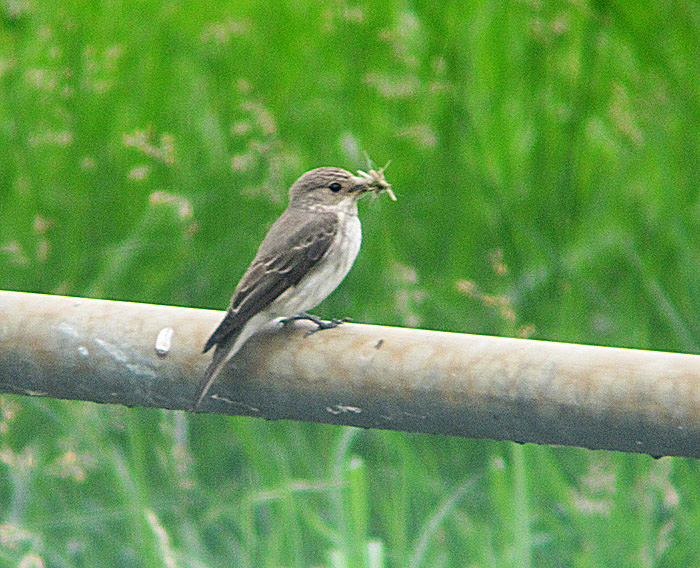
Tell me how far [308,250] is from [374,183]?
0.25 m

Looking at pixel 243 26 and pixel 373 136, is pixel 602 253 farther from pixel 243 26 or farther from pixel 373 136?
pixel 243 26

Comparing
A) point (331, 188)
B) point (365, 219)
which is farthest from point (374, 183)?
point (365, 219)

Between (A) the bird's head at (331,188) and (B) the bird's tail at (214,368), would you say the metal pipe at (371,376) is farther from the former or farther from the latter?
(A) the bird's head at (331,188)

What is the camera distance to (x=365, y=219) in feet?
11.2

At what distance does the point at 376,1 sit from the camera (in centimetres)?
360

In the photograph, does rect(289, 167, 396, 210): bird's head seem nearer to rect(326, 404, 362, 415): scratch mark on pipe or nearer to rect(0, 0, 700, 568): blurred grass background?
rect(0, 0, 700, 568): blurred grass background

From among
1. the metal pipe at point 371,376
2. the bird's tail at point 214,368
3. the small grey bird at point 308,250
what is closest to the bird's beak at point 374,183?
the small grey bird at point 308,250

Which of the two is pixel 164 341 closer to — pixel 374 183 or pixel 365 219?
pixel 374 183

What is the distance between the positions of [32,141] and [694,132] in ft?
7.30

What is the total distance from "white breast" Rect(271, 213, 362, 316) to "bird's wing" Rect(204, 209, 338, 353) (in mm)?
18

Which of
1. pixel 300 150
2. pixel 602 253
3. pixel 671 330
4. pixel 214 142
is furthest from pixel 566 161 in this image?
pixel 214 142

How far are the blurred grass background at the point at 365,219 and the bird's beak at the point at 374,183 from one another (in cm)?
49

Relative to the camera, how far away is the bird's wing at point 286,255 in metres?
2.23

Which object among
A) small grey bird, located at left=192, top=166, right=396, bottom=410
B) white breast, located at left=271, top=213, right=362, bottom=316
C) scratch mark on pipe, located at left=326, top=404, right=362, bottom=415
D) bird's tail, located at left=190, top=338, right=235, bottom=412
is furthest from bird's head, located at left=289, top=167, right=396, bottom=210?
scratch mark on pipe, located at left=326, top=404, right=362, bottom=415
